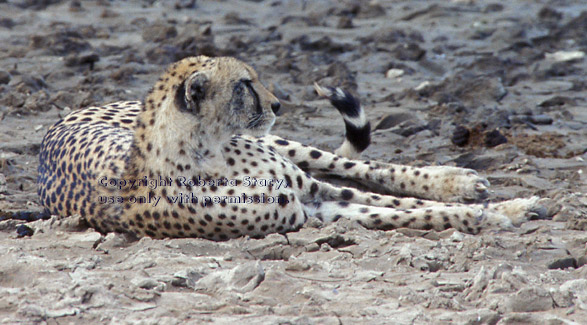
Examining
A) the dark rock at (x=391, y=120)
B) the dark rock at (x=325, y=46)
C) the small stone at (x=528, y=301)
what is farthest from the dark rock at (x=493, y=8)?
the small stone at (x=528, y=301)

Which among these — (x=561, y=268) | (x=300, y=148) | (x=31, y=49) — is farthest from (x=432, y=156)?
(x=31, y=49)

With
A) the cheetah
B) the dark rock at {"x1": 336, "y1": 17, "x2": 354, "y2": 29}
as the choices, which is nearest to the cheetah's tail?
the cheetah

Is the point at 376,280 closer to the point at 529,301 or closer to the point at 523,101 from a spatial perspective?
the point at 529,301

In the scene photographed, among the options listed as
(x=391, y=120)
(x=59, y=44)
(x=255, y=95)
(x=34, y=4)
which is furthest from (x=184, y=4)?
(x=255, y=95)

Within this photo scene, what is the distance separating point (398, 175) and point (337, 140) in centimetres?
89

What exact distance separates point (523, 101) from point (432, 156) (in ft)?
4.36

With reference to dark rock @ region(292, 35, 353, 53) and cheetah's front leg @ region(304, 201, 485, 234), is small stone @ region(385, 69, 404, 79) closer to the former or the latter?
dark rock @ region(292, 35, 353, 53)

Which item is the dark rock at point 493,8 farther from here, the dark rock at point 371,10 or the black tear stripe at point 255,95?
the black tear stripe at point 255,95

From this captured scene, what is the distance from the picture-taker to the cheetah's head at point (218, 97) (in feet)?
10.2

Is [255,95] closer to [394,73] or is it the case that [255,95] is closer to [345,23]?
[394,73]

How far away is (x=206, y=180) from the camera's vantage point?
319cm

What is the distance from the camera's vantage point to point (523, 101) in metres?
5.49

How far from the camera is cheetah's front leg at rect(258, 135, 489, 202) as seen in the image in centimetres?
377

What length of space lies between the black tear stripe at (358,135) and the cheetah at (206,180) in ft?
1.55
